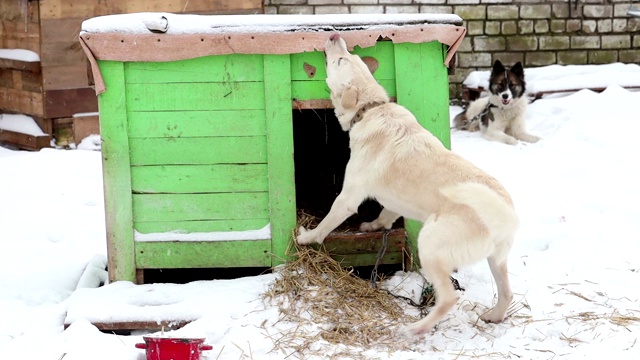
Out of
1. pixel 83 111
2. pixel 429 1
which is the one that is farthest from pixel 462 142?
pixel 83 111

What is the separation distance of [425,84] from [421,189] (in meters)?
0.72

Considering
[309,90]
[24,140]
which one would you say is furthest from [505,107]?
[24,140]

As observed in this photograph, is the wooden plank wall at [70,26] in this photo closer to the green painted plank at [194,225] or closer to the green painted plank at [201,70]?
the green painted plank at [201,70]

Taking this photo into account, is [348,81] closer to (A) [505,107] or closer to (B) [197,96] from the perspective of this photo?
(B) [197,96]

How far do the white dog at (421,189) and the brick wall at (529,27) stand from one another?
6.24 meters

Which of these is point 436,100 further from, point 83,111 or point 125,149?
point 83,111

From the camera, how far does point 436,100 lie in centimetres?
398

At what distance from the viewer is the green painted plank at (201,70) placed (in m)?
3.83

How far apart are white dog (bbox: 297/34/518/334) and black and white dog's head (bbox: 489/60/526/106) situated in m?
4.52

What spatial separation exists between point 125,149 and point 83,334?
38.1 inches

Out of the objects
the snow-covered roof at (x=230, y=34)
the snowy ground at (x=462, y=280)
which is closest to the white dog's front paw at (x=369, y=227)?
the snowy ground at (x=462, y=280)

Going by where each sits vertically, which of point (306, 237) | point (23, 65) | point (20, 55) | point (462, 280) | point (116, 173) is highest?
point (20, 55)

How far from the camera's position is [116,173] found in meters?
3.84

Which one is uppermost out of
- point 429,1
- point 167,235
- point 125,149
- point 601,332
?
point 429,1
